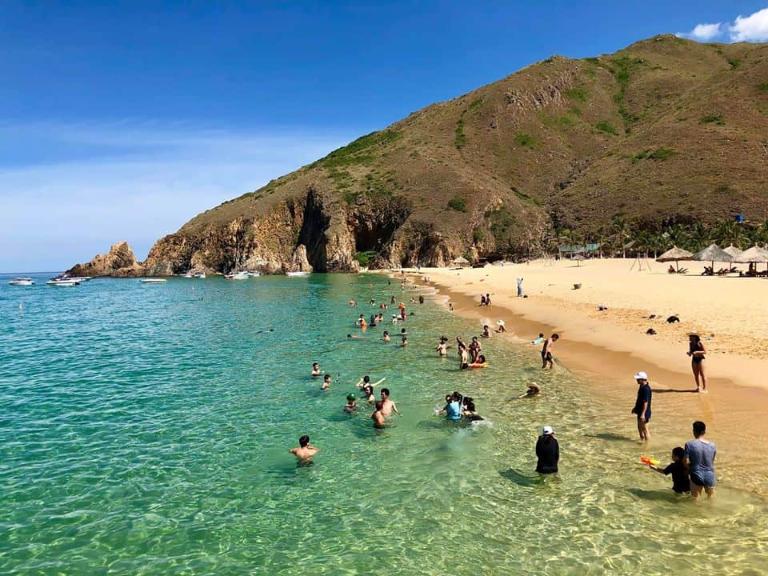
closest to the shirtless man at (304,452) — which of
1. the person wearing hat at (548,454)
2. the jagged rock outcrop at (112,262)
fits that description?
the person wearing hat at (548,454)

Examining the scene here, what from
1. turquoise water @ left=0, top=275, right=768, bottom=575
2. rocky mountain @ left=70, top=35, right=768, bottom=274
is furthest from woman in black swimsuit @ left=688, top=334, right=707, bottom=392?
rocky mountain @ left=70, top=35, right=768, bottom=274

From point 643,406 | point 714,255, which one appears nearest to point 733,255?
point 714,255

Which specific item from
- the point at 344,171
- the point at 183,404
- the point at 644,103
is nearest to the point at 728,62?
the point at 644,103

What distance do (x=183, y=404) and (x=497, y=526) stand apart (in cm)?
1405

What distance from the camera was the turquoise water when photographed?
9008 mm

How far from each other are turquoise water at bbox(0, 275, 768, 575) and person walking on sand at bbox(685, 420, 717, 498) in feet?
1.41

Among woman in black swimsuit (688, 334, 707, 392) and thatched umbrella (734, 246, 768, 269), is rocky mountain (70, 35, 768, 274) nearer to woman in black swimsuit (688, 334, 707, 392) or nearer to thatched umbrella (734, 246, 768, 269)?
thatched umbrella (734, 246, 768, 269)

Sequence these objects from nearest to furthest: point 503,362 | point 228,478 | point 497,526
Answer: point 497,526, point 228,478, point 503,362

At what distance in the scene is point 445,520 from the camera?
1023 cm

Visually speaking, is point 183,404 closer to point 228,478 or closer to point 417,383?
point 228,478

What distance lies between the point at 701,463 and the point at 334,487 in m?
8.14

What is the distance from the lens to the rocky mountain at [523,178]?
11412 cm

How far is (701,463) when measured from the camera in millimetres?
10188

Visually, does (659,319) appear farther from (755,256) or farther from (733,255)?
(733,255)
